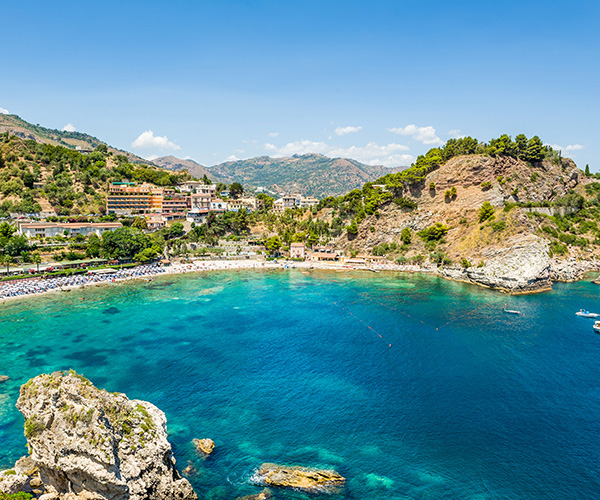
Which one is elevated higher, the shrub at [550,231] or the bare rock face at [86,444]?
the shrub at [550,231]

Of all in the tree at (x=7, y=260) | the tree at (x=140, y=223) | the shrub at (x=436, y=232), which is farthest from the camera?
the tree at (x=140, y=223)

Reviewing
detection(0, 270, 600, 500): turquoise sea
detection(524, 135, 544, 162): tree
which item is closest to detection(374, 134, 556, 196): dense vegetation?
detection(524, 135, 544, 162): tree

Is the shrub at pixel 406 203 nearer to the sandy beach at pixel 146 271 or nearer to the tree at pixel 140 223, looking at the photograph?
the sandy beach at pixel 146 271

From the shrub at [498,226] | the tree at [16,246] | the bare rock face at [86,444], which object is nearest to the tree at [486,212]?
the shrub at [498,226]

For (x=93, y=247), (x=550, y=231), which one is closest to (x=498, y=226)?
(x=550, y=231)

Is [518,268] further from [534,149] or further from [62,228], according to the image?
[62,228]

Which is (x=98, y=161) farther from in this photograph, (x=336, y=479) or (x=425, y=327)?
(x=336, y=479)
